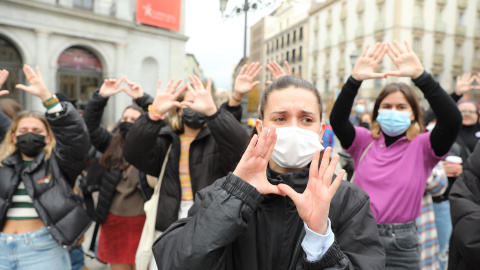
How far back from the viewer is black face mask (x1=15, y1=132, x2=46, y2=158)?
293cm

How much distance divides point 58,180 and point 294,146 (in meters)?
2.23

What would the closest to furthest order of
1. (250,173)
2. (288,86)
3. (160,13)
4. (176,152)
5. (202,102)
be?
(250,173), (288,86), (202,102), (176,152), (160,13)

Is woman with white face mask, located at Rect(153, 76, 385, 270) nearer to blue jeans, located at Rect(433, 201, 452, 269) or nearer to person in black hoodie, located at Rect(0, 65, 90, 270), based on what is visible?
person in black hoodie, located at Rect(0, 65, 90, 270)

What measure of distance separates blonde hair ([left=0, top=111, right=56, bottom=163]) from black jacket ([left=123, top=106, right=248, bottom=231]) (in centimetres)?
68

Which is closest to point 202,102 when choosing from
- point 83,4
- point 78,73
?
point 78,73

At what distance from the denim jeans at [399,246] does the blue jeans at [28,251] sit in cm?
256

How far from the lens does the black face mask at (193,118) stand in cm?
315

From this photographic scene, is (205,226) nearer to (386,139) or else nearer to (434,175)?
(386,139)

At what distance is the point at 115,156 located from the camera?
12.8 ft

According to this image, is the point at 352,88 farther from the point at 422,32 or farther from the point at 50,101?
the point at 422,32

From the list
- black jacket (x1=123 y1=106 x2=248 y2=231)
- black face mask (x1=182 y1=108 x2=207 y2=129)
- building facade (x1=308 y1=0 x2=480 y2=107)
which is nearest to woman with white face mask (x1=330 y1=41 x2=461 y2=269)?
black jacket (x1=123 y1=106 x2=248 y2=231)

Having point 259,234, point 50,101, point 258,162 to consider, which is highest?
point 50,101

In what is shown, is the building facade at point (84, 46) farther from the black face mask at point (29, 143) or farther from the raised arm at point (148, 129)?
the raised arm at point (148, 129)

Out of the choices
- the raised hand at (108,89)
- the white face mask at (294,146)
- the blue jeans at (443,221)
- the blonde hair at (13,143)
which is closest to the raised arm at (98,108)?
the raised hand at (108,89)
